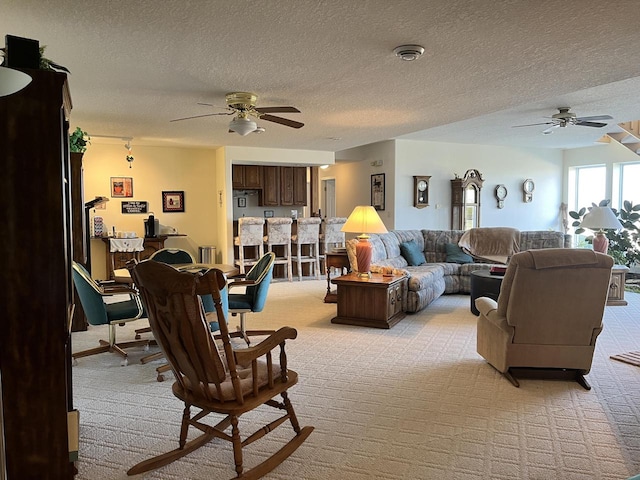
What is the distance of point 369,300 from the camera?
505 cm

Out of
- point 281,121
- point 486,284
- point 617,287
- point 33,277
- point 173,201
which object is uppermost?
point 281,121

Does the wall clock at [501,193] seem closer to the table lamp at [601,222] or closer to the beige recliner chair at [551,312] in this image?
the table lamp at [601,222]

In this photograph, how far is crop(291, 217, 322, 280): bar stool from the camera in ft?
27.1

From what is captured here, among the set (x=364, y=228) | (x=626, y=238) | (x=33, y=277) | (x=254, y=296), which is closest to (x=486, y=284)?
(x=364, y=228)

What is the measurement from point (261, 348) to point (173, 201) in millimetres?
6750

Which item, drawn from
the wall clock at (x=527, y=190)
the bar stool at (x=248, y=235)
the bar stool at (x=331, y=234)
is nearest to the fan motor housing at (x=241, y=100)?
the bar stool at (x=248, y=235)

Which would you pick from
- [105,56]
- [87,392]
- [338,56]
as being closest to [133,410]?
[87,392]

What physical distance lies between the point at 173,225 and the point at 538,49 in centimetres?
680

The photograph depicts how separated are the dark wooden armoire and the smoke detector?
2003 millimetres

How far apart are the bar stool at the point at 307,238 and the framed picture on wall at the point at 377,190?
5.50 ft

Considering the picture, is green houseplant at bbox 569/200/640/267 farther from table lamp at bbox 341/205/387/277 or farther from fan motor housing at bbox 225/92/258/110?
fan motor housing at bbox 225/92/258/110

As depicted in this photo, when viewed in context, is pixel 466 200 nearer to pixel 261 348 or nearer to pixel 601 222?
pixel 601 222

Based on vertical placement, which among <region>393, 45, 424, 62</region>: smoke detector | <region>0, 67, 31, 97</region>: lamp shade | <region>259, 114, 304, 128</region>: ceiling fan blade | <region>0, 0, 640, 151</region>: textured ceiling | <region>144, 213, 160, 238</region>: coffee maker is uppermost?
<region>0, 0, 640, 151</region>: textured ceiling

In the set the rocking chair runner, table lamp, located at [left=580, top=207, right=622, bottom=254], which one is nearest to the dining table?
the rocking chair runner
